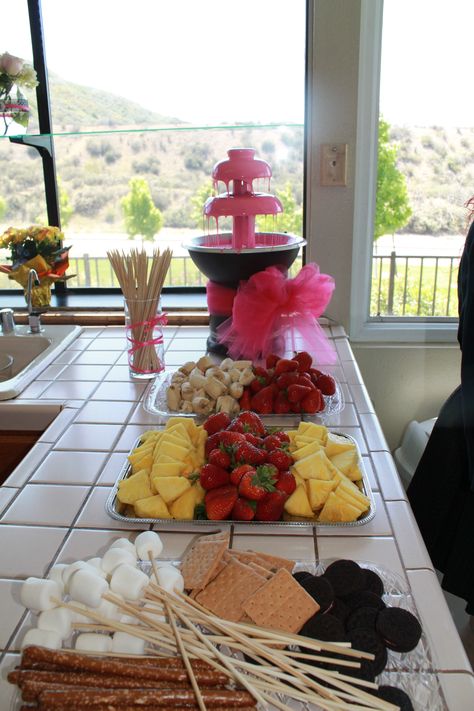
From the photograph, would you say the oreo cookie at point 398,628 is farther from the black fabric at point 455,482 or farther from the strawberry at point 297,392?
the black fabric at point 455,482

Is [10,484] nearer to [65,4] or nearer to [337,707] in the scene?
[337,707]

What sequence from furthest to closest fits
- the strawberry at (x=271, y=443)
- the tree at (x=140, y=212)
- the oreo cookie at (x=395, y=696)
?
1. the tree at (x=140, y=212)
2. the strawberry at (x=271, y=443)
3. the oreo cookie at (x=395, y=696)

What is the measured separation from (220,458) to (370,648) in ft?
1.24

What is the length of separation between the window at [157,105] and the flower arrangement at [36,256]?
27 centimetres

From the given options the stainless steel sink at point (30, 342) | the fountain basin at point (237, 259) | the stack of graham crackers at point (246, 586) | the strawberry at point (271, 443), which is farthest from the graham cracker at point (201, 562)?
the stainless steel sink at point (30, 342)

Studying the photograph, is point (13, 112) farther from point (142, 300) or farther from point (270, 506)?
point (270, 506)

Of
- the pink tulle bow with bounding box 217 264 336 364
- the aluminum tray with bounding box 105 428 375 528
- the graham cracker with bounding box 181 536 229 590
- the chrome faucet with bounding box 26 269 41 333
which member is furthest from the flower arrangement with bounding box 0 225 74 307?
the graham cracker with bounding box 181 536 229 590

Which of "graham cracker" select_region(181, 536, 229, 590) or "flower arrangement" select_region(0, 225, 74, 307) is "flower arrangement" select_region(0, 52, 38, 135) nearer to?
"flower arrangement" select_region(0, 225, 74, 307)

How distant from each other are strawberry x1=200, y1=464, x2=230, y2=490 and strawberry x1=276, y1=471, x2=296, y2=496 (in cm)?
8

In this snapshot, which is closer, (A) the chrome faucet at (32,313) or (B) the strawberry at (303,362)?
(B) the strawberry at (303,362)

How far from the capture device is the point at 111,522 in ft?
3.22

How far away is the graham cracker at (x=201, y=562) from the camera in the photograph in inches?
31.6

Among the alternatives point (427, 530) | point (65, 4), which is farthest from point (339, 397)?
point (65, 4)

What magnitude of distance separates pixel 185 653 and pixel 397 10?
5.73 feet
